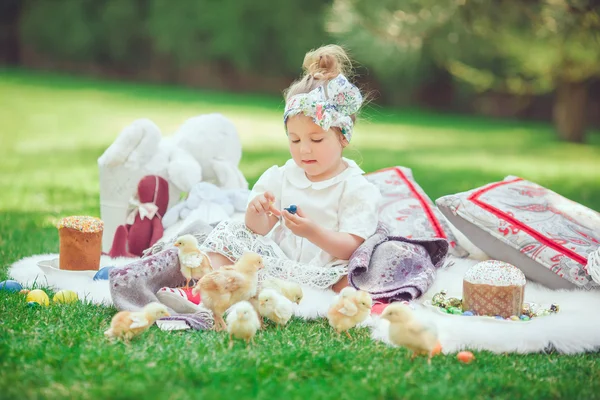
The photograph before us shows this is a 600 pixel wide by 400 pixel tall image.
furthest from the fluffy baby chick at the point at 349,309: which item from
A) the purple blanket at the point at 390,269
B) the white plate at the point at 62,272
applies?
the white plate at the point at 62,272

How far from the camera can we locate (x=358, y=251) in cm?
329

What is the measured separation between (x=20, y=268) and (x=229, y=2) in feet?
50.4

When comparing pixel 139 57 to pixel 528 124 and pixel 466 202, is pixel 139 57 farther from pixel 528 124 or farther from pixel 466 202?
pixel 466 202

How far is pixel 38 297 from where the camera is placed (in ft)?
9.85

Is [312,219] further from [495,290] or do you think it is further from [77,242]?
[77,242]

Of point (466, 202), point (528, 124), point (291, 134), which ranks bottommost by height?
point (528, 124)

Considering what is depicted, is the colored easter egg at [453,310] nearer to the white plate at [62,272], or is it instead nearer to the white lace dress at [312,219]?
the white lace dress at [312,219]

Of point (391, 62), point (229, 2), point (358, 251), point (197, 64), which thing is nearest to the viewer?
point (358, 251)

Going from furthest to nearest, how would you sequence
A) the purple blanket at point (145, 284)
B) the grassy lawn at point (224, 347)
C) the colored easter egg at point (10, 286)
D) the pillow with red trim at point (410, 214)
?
the pillow with red trim at point (410, 214) < the colored easter egg at point (10, 286) < the purple blanket at point (145, 284) < the grassy lawn at point (224, 347)

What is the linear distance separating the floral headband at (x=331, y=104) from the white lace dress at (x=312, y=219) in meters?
0.27

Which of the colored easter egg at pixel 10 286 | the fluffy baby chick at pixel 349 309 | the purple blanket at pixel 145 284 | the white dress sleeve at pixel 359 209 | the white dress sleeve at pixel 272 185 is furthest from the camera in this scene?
the white dress sleeve at pixel 272 185

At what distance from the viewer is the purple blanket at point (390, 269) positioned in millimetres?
3172

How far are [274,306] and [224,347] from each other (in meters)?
0.32

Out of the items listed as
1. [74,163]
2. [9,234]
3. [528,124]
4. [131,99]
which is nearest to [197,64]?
[131,99]
